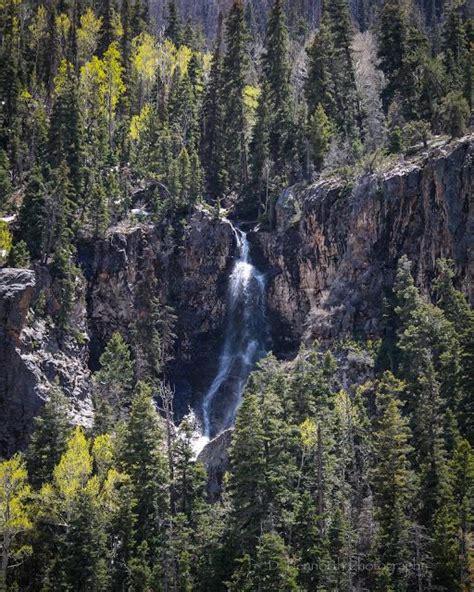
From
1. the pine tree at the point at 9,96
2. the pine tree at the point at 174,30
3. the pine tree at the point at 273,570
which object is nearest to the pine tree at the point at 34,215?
the pine tree at the point at 9,96

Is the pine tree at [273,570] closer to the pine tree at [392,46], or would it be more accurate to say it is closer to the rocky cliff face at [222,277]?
the rocky cliff face at [222,277]

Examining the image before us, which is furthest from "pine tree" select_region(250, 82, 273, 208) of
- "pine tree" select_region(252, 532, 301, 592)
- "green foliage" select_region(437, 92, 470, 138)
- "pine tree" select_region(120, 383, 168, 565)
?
"pine tree" select_region(252, 532, 301, 592)

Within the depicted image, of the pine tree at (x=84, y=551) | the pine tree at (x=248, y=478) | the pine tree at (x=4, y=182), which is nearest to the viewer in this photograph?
the pine tree at (x=84, y=551)

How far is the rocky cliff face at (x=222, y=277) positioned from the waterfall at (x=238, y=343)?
74 cm

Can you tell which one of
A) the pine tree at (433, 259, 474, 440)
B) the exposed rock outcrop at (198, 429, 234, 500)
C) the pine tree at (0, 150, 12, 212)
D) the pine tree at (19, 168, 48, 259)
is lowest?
the exposed rock outcrop at (198, 429, 234, 500)

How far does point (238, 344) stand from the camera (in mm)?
66312

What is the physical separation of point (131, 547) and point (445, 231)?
29.5 meters

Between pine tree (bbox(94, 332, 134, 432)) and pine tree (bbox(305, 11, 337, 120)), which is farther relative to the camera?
pine tree (bbox(305, 11, 337, 120))

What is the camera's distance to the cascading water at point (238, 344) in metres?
62.2

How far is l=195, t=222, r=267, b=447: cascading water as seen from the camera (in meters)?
62.2

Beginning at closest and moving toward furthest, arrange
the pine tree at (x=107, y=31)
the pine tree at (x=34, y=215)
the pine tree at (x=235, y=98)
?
1. the pine tree at (x=34, y=215)
2. the pine tree at (x=235, y=98)
3. the pine tree at (x=107, y=31)

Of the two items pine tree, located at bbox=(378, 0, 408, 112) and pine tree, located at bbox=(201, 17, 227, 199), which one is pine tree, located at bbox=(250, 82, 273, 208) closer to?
pine tree, located at bbox=(201, 17, 227, 199)

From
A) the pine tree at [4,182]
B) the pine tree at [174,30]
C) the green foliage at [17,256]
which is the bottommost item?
the green foliage at [17,256]

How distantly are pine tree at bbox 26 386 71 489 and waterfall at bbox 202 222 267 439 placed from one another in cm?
1474
